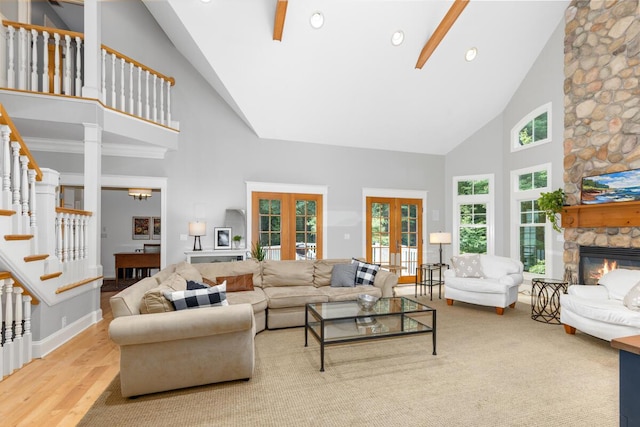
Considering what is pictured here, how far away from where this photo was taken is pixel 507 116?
6.58 m

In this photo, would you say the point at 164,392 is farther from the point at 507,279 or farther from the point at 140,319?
the point at 507,279

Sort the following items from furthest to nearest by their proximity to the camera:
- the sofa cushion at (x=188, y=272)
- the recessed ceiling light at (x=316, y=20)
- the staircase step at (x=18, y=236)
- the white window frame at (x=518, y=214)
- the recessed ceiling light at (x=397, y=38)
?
the white window frame at (x=518, y=214) → the recessed ceiling light at (x=397, y=38) → the recessed ceiling light at (x=316, y=20) → the sofa cushion at (x=188, y=272) → the staircase step at (x=18, y=236)

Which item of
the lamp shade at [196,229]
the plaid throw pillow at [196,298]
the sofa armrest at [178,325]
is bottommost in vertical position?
the sofa armrest at [178,325]

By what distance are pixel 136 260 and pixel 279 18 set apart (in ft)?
19.0

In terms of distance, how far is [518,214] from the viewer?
6.38m

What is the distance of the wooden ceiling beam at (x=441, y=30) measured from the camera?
4.39 metres

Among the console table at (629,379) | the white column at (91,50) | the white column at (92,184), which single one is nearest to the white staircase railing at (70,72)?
the white column at (91,50)

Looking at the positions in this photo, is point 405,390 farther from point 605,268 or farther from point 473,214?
point 473,214

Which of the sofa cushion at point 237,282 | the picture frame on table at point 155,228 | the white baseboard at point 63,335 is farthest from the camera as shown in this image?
the picture frame on table at point 155,228

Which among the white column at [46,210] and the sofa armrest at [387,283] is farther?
the sofa armrest at [387,283]

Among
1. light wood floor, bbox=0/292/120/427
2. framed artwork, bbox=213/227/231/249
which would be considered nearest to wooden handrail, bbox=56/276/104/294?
light wood floor, bbox=0/292/120/427

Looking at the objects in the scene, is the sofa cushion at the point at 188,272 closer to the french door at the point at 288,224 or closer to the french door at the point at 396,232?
the french door at the point at 288,224

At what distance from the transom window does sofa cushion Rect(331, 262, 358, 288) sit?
3605mm

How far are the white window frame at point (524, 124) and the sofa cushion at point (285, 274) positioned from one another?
15.6 feet
